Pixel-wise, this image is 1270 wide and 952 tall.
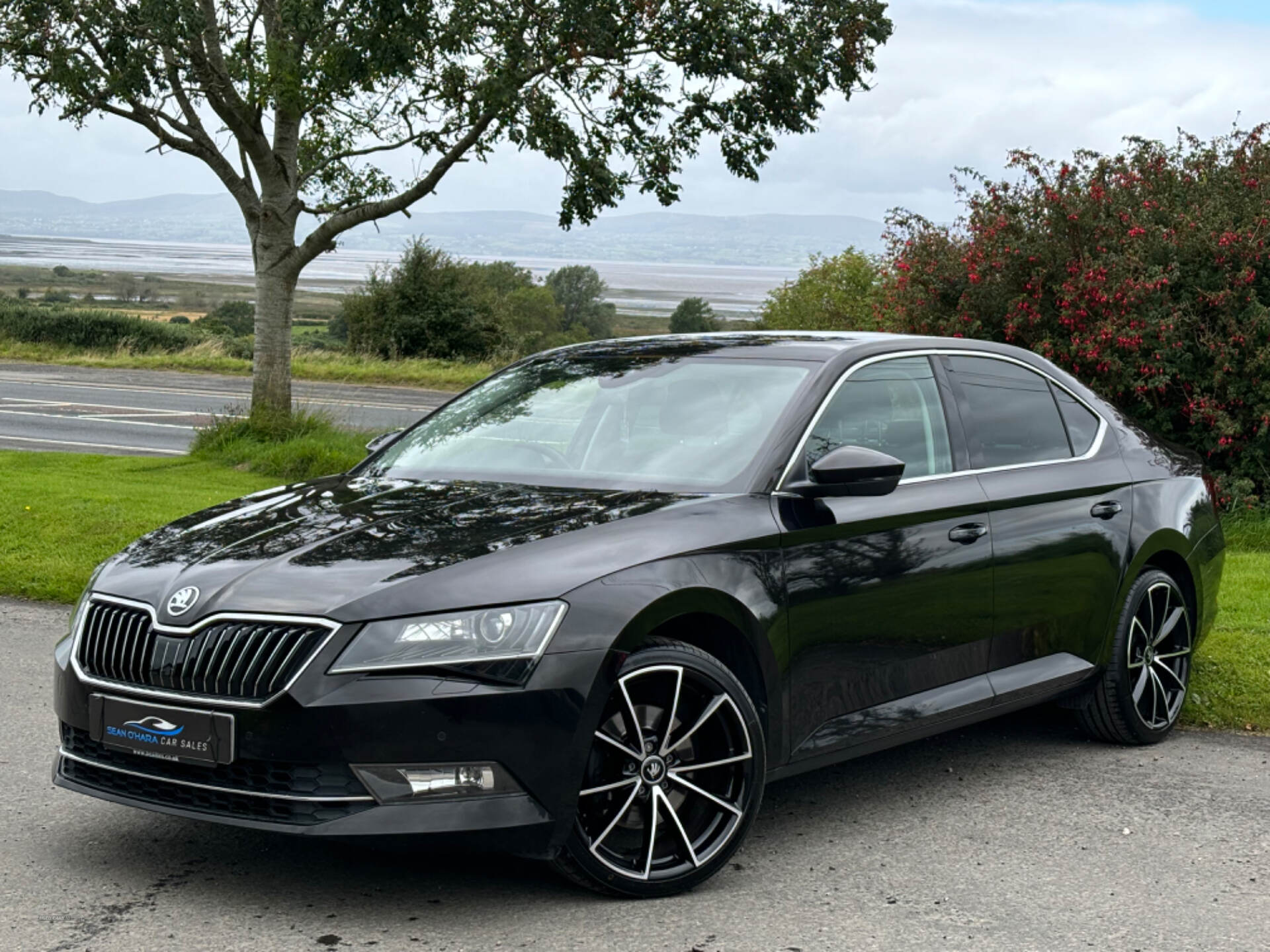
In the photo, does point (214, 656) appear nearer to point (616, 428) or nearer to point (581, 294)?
point (616, 428)

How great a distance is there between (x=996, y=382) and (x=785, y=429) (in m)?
1.34

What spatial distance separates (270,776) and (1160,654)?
3.90 metres

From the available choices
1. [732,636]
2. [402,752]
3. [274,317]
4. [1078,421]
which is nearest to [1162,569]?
[1078,421]

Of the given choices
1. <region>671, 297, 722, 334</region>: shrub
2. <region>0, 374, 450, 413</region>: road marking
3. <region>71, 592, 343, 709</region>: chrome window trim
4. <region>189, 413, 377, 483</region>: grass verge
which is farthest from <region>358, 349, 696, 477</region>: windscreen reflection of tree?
<region>671, 297, 722, 334</region>: shrub

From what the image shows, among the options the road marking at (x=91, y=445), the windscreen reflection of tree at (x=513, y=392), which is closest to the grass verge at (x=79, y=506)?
the road marking at (x=91, y=445)

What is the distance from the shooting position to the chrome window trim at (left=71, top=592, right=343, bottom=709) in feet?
13.1

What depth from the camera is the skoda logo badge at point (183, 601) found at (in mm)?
4215

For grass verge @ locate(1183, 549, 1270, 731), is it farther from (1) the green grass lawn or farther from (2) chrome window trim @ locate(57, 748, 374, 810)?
(2) chrome window trim @ locate(57, 748, 374, 810)

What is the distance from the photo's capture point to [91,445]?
63.6 ft

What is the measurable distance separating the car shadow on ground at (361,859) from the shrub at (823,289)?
5270 cm

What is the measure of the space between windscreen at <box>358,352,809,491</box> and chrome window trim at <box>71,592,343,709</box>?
1.27m

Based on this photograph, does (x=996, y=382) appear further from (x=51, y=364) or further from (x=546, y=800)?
(x=51, y=364)

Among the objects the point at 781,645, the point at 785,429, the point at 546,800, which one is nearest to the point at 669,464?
the point at 785,429

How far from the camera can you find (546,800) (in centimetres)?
410
